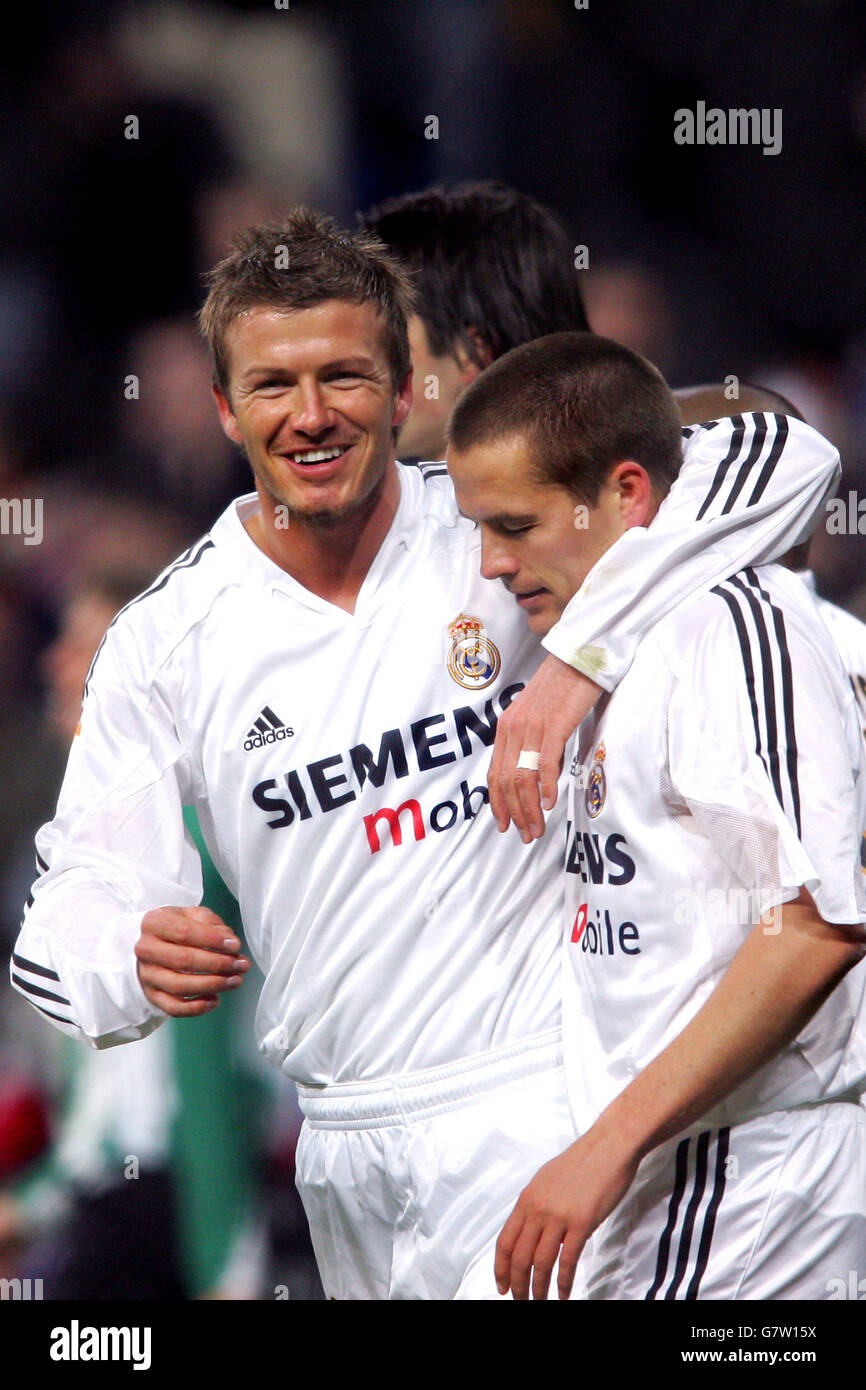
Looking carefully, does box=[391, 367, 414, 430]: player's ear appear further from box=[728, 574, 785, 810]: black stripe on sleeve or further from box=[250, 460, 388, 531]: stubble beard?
box=[728, 574, 785, 810]: black stripe on sleeve

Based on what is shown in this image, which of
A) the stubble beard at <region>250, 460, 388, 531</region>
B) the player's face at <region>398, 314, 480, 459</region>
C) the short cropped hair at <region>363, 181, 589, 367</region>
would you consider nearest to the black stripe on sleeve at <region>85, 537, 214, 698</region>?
the stubble beard at <region>250, 460, 388, 531</region>

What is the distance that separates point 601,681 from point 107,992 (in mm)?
794

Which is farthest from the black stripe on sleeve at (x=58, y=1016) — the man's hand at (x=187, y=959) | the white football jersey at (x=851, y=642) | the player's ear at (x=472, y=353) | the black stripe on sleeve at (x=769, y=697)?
the player's ear at (x=472, y=353)

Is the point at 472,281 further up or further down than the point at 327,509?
further up

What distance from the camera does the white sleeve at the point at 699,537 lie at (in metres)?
1.68

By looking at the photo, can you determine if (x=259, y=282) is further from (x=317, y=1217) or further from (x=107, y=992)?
(x=317, y=1217)

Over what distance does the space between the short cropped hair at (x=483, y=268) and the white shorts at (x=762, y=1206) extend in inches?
60.1

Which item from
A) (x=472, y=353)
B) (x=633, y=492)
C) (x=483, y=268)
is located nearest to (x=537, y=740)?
(x=633, y=492)

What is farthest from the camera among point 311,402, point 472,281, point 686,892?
point 472,281

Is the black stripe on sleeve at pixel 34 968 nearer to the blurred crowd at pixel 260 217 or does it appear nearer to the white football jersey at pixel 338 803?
the white football jersey at pixel 338 803

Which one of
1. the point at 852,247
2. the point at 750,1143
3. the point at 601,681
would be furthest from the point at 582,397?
the point at 852,247

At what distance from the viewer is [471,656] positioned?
205cm

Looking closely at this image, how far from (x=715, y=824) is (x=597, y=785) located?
19cm

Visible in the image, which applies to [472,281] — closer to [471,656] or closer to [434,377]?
[434,377]
